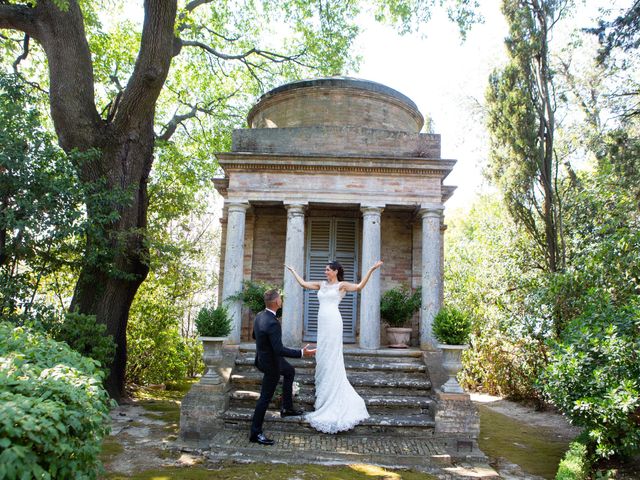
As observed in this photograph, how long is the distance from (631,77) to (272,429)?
45.7 feet

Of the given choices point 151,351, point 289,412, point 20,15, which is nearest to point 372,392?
point 289,412

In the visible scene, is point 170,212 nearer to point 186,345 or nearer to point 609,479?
point 186,345

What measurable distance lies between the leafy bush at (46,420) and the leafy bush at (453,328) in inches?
199

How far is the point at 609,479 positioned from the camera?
561cm

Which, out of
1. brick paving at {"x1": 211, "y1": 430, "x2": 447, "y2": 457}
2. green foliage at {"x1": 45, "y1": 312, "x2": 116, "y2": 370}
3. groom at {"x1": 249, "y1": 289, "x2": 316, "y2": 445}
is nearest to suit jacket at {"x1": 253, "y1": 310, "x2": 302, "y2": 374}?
groom at {"x1": 249, "y1": 289, "x2": 316, "y2": 445}

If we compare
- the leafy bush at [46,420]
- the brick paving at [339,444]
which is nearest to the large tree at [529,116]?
the brick paving at [339,444]

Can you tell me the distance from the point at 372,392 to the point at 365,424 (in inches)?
32.5

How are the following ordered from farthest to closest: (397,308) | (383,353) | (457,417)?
(397,308) < (383,353) < (457,417)

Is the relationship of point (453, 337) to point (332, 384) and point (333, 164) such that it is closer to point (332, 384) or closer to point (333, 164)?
Result: point (332, 384)

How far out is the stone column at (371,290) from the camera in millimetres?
8953

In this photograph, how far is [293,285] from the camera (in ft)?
29.5

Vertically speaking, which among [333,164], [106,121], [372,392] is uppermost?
[106,121]

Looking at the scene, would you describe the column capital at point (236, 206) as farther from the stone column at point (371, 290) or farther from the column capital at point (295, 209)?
the stone column at point (371, 290)

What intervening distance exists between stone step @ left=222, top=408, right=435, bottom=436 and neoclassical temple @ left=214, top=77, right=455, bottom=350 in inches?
75.0
